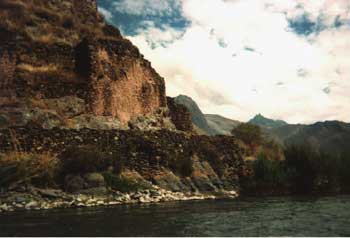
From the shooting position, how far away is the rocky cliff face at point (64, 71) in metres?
27.8

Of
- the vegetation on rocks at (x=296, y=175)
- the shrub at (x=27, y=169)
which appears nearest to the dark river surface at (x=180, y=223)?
the shrub at (x=27, y=169)

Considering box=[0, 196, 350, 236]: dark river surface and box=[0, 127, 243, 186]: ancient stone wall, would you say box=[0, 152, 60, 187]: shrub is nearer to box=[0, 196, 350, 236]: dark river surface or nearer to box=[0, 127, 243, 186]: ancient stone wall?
box=[0, 127, 243, 186]: ancient stone wall

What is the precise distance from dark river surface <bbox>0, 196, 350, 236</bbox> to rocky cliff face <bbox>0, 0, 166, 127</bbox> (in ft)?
39.6

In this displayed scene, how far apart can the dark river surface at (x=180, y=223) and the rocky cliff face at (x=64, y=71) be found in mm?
12084

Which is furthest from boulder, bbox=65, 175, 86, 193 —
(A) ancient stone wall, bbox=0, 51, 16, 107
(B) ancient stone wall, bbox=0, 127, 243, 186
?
(A) ancient stone wall, bbox=0, 51, 16, 107

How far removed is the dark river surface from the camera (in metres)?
11.2

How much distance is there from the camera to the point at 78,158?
20859 millimetres

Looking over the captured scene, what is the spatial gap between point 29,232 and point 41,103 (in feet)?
57.2

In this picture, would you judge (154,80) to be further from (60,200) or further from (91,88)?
(60,200)

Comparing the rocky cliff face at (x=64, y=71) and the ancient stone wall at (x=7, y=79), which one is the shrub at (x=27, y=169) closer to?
the rocky cliff face at (x=64, y=71)

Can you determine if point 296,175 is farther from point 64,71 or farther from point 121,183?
point 64,71

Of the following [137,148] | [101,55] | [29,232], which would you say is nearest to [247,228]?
[29,232]

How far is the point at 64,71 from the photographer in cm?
3030

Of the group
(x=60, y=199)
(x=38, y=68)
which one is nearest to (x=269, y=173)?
(x=60, y=199)
